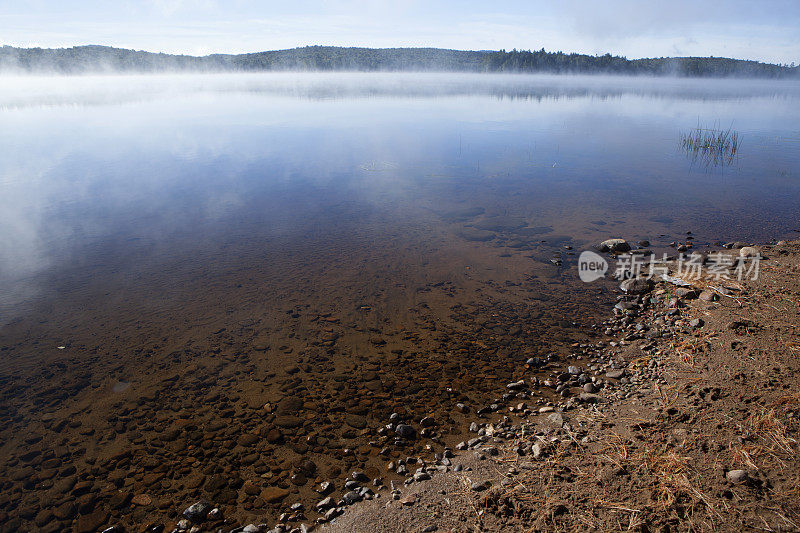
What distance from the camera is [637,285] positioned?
824 cm

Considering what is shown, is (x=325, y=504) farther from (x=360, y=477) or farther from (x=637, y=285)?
(x=637, y=285)

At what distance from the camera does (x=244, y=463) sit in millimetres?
4723

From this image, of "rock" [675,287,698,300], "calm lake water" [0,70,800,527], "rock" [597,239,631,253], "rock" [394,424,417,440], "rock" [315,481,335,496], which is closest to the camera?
"rock" [315,481,335,496]

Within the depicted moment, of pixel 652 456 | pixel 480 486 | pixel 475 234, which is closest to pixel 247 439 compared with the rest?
pixel 480 486

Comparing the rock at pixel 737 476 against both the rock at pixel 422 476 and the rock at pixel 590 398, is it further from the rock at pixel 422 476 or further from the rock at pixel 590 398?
the rock at pixel 422 476

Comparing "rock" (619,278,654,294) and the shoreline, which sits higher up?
"rock" (619,278,654,294)

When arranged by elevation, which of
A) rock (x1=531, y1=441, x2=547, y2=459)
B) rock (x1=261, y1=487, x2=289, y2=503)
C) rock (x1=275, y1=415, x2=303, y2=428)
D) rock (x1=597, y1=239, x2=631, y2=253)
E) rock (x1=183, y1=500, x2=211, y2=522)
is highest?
rock (x1=597, y1=239, x2=631, y2=253)

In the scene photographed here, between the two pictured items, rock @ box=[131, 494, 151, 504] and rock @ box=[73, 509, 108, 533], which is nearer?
rock @ box=[73, 509, 108, 533]

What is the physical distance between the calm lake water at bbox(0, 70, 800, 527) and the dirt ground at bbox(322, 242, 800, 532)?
923mm

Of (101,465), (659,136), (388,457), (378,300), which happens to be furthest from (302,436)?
(659,136)

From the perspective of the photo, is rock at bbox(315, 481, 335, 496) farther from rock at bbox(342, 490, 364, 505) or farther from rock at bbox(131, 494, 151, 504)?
rock at bbox(131, 494, 151, 504)

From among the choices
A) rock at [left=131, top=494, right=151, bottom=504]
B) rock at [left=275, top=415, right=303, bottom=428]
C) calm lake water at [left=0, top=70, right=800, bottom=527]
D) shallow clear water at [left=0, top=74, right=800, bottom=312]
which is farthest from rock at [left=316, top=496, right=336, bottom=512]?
shallow clear water at [left=0, top=74, right=800, bottom=312]

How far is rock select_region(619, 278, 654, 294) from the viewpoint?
8146 mm

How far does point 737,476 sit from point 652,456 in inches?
24.2
